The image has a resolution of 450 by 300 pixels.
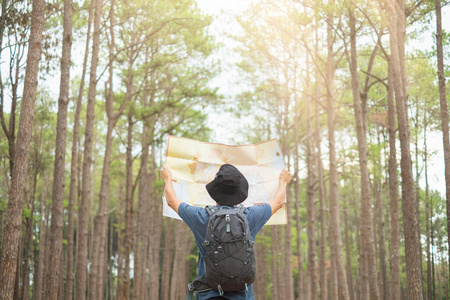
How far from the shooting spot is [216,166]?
4402mm

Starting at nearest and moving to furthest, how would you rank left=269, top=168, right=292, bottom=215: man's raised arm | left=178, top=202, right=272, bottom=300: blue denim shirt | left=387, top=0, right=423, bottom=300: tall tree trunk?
left=178, top=202, right=272, bottom=300: blue denim shirt < left=269, top=168, right=292, bottom=215: man's raised arm < left=387, top=0, right=423, bottom=300: tall tree trunk

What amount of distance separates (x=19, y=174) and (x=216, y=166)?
5.83m

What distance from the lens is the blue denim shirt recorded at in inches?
129

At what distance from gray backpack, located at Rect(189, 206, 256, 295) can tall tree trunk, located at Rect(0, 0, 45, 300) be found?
651 centimetres

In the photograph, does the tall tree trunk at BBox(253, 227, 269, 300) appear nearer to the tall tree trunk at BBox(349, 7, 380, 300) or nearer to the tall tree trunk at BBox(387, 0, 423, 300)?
the tall tree trunk at BBox(349, 7, 380, 300)

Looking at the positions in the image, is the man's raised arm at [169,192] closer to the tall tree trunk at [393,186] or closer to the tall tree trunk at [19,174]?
the tall tree trunk at [19,174]

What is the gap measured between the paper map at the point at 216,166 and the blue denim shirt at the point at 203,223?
0.64 m

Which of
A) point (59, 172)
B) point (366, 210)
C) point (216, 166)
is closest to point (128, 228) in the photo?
point (59, 172)

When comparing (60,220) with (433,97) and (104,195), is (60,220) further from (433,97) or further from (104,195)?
(433,97)

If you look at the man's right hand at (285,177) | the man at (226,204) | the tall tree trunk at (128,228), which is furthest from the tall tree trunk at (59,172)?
the man at (226,204)

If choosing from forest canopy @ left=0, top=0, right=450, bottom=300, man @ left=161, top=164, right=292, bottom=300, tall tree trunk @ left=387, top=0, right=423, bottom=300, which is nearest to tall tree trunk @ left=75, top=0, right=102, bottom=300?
forest canopy @ left=0, top=0, right=450, bottom=300

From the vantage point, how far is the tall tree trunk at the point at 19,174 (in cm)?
865

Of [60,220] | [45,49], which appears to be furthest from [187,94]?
[60,220]

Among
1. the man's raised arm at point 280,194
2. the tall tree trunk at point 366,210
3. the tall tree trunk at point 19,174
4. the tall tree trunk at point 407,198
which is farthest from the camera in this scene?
the tall tree trunk at point 366,210
